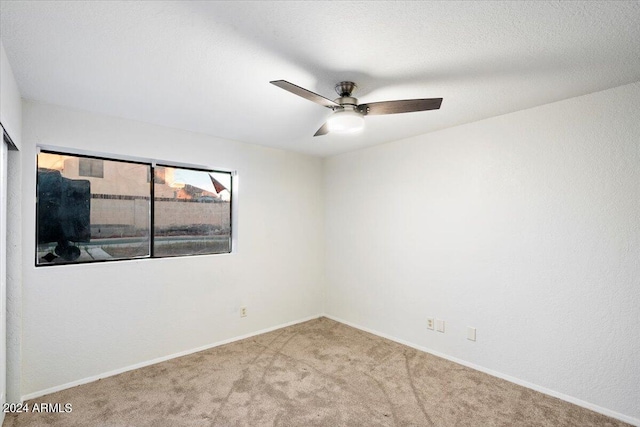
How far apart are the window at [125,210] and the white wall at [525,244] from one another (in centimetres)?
195

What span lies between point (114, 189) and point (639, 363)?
173 inches

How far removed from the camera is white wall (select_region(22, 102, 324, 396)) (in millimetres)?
2559

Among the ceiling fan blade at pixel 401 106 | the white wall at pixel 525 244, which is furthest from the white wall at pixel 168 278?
the ceiling fan blade at pixel 401 106

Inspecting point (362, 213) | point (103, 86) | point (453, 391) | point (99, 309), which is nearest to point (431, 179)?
point (362, 213)

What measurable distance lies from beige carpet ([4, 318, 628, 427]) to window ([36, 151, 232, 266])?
3.70 feet

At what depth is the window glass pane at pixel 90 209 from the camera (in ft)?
8.86

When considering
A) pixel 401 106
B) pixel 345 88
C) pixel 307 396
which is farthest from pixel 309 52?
pixel 307 396

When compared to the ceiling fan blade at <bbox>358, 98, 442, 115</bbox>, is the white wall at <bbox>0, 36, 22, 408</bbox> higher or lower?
lower

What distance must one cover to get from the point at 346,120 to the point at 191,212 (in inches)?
88.5

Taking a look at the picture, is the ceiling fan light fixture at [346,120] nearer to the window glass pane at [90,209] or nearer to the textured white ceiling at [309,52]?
the textured white ceiling at [309,52]

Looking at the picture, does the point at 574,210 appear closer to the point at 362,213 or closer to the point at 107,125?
the point at 362,213

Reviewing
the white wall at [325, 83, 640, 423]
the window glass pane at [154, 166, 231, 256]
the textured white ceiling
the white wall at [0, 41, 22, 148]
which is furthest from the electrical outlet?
the white wall at [0, 41, 22, 148]

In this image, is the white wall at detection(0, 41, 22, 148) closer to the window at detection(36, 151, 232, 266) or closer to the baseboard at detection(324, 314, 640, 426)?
the window at detection(36, 151, 232, 266)

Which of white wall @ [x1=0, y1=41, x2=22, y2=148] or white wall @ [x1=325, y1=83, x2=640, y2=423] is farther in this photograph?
white wall @ [x1=325, y1=83, x2=640, y2=423]
